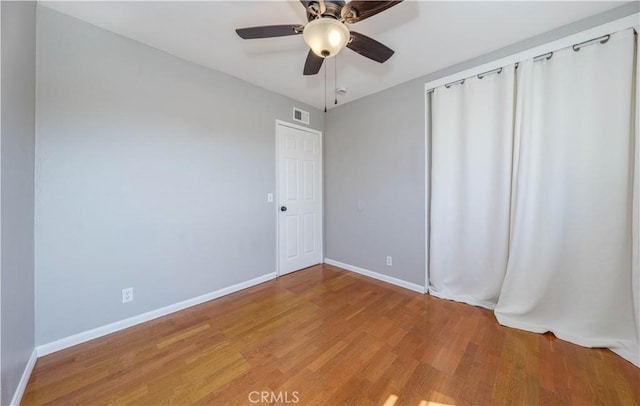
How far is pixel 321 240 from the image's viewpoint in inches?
147

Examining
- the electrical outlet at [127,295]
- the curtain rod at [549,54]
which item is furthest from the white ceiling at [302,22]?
the electrical outlet at [127,295]

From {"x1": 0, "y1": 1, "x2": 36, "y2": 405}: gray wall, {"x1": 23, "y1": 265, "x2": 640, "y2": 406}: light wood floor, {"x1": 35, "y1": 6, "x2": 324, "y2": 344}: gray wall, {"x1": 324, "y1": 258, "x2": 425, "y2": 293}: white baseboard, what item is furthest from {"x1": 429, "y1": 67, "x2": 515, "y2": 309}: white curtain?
{"x1": 0, "y1": 1, "x2": 36, "y2": 405}: gray wall

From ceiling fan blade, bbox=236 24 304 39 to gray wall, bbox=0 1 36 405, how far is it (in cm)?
114

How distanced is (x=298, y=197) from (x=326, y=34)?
2.27 m

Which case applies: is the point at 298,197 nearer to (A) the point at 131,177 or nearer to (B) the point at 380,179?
(B) the point at 380,179

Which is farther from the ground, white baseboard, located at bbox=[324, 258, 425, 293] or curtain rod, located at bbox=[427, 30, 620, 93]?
curtain rod, located at bbox=[427, 30, 620, 93]

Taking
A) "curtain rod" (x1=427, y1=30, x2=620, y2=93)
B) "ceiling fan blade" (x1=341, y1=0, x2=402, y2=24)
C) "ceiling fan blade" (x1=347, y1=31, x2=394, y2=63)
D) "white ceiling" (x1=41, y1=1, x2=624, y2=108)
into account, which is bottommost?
"ceiling fan blade" (x1=341, y1=0, x2=402, y2=24)

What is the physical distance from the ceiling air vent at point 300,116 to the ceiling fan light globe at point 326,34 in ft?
6.25

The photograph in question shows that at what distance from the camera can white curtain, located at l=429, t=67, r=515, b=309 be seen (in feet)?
6.97

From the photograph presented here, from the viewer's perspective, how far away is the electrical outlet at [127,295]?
196 centimetres

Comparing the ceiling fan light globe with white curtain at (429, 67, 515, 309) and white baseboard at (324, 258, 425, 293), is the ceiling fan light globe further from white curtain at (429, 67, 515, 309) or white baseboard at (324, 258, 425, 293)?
white baseboard at (324, 258, 425, 293)

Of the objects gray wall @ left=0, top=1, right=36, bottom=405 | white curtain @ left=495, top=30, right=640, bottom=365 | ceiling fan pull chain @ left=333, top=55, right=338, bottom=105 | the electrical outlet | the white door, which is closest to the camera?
gray wall @ left=0, top=1, right=36, bottom=405

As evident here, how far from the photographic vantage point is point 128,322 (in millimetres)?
1980

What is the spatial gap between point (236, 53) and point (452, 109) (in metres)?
2.26
